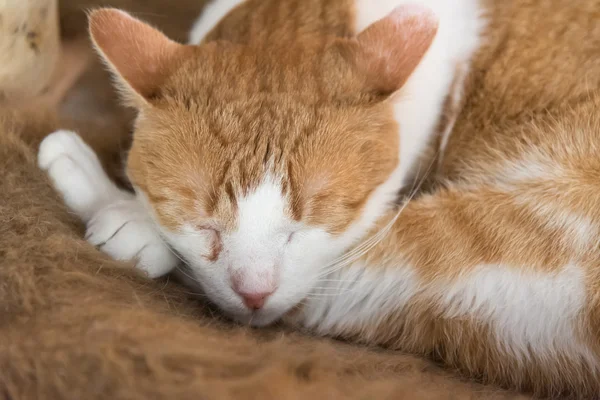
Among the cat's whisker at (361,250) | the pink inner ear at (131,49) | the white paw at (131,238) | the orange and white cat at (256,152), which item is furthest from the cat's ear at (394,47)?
the white paw at (131,238)

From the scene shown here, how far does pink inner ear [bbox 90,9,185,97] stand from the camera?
932 millimetres

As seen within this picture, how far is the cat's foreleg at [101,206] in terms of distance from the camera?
0.99m

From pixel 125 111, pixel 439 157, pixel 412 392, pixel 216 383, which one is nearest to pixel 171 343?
pixel 216 383

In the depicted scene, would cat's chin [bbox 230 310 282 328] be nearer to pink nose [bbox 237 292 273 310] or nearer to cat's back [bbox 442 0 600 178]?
pink nose [bbox 237 292 273 310]

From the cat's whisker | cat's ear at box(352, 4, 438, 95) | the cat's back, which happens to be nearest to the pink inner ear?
cat's ear at box(352, 4, 438, 95)

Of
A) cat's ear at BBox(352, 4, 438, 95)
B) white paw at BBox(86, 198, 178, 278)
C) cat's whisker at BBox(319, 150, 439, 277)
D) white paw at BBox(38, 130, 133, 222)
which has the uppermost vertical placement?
cat's ear at BBox(352, 4, 438, 95)

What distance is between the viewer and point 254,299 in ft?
3.01

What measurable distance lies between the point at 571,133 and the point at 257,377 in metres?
0.81

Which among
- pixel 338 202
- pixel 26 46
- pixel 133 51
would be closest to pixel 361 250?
pixel 338 202

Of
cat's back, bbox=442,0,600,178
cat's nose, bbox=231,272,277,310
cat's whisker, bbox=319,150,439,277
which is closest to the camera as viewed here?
cat's nose, bbox=231,272,277,310

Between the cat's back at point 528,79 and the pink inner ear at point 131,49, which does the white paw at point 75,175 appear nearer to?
the pink inner ear at point 131,49

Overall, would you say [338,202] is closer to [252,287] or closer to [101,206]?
[252,287]

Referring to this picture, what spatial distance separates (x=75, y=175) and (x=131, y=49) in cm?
28

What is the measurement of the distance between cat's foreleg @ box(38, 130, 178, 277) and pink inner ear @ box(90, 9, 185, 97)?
23 cm
